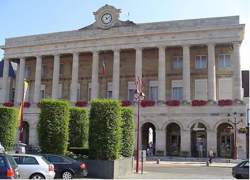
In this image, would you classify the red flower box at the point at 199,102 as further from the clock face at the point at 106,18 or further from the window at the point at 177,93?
the clock face at the point at 106,18

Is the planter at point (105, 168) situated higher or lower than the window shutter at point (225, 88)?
lower

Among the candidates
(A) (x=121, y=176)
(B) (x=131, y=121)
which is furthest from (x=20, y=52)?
(A) (x=121, y=176)

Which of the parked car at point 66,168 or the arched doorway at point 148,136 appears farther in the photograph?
the arched doorway at point 148,136

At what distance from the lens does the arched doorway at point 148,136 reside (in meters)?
→ 51.0

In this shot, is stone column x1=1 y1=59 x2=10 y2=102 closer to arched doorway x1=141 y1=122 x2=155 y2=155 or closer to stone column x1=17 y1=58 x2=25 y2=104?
stone column x1=17 y1=58 x2=25 y2=104

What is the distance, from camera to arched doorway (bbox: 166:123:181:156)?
164ft

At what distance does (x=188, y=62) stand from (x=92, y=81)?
516 inches

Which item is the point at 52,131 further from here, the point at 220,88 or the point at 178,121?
the point at 220,88

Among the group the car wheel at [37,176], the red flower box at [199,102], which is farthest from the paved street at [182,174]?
the red flower box at [199,102]

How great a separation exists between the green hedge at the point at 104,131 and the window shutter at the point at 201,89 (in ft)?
89.8

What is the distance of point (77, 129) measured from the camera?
3084cm

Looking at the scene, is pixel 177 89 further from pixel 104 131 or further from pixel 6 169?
pixel 6 169

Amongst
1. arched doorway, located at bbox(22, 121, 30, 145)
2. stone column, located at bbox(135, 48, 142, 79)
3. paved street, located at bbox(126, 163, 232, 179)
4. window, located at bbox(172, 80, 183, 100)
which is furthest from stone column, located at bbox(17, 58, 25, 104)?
paved street, located at bbox(126, 163, 232, 179)

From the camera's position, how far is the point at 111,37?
5378 cm
